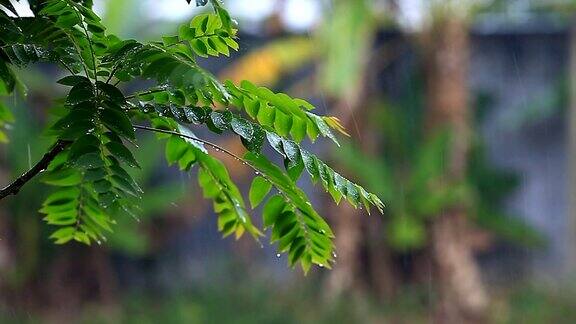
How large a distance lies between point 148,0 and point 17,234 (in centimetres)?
260

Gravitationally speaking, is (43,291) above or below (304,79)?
below

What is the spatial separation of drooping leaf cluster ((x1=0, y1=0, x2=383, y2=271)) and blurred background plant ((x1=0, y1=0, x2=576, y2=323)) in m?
6.42

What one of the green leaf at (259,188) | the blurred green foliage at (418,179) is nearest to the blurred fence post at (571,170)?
the blurred green foliage at (418,179)

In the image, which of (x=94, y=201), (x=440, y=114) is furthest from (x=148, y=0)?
(x=94, y=201)

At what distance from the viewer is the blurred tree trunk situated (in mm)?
8164

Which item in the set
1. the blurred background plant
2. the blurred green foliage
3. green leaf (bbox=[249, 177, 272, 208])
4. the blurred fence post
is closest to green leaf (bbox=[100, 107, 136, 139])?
green leaf (bbox=[249, 177, 272, 208])

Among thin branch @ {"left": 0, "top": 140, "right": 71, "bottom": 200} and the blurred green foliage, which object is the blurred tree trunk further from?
thin branch @ {"left": 0, "top": 140, "right": 71, "bottom": 200}

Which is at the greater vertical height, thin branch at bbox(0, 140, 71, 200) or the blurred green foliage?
thin branch at bbox(0, 140, 71, 200)

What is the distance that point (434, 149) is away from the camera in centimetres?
838

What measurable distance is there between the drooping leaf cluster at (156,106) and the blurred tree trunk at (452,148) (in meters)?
6.67

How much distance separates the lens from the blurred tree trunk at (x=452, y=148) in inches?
321

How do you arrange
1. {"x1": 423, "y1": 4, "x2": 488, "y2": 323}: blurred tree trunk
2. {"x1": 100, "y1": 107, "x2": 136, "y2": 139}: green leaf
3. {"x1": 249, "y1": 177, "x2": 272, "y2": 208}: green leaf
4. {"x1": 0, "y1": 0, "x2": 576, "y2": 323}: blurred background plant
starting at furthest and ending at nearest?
{"x1": 0, "y1": 0, "x2": 576, "y2": 323}: blurred background plant, {"x1": 423, "y1": 4, "x2": 488, "y2": 323}: blurred tree trunk, {"x1": 249, "y1": 177, "x2": 272, "y2": 208}: green leaf, {"x1": 100, "y1": 107, "x2": 136, "y2": 139}: green leaf

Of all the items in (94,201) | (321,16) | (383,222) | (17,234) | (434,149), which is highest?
(94,201)

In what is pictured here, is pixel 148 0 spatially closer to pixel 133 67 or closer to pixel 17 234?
pixel 17 234
